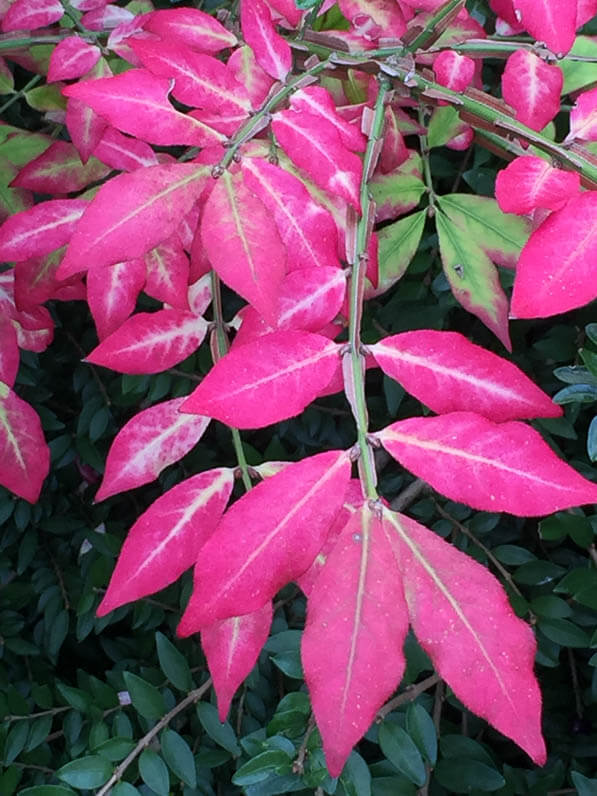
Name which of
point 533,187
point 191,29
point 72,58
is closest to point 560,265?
point 533,187

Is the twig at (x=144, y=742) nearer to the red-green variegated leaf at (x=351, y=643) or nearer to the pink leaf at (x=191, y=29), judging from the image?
the red-green variegated leaf at (x=351, y=643)

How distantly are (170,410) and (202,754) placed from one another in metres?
0.39

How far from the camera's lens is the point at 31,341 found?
0.89 metres

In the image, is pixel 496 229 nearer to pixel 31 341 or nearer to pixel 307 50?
pixel 307 50

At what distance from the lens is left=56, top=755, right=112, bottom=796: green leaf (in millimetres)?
730

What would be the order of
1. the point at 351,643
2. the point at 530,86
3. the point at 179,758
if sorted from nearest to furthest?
the point at 351,643 < the point at 530,86 < the point at 179,758

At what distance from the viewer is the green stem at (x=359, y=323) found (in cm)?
50

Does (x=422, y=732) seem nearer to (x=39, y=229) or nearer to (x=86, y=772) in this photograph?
(x=86, y=772)

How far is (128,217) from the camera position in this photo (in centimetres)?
50

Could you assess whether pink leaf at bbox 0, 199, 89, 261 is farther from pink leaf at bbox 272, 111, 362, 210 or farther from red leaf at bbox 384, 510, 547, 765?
red leaf at bbox 384, 510, 547, 765

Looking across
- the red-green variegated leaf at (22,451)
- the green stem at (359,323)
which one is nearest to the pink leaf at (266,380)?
the green stem at (359,323)

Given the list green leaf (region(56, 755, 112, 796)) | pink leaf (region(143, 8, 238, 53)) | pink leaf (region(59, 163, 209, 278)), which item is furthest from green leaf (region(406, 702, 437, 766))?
pink leaf (region(143, 8, 238, 53))

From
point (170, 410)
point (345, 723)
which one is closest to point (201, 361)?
point (170, 410)

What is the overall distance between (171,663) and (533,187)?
575 mm
